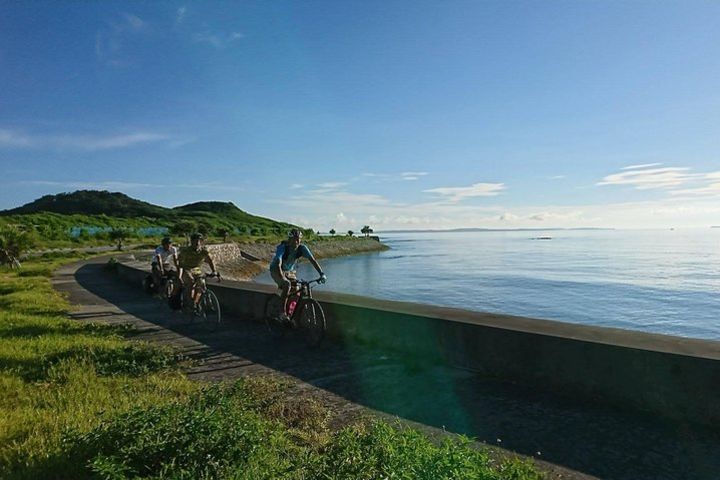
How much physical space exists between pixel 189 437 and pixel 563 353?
396 cm

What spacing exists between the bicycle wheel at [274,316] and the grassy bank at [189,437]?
2705 millimetres

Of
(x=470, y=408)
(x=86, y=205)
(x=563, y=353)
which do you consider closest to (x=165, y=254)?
(x=470, y=408)

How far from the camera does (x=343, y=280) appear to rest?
2285 inches

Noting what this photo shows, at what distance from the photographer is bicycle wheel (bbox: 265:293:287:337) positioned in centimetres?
894

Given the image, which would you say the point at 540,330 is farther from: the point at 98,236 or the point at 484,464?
the point at 98,236

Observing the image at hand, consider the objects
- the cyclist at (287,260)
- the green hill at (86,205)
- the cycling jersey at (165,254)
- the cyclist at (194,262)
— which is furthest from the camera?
the green hill at (86,205)

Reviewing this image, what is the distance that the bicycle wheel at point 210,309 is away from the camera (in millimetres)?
10484

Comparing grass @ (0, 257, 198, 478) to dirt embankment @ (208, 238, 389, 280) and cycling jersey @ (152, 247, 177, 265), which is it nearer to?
cycling jersey @ (152, 247, 177, 265)

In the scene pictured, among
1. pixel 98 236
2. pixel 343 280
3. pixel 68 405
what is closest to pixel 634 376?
pixel 68 405

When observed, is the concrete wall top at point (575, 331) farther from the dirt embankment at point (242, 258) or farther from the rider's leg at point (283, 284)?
the dirt embankment at point (242, 258)

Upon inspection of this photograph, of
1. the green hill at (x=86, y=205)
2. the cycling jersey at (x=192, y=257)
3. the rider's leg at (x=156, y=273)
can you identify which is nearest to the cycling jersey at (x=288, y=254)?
the cycling jersey at (x=192, y=257)

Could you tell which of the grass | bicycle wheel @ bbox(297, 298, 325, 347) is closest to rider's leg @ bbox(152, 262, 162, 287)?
the grass

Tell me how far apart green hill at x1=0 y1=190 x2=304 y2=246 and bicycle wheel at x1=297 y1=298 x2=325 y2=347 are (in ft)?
191

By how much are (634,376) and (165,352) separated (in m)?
6.28
